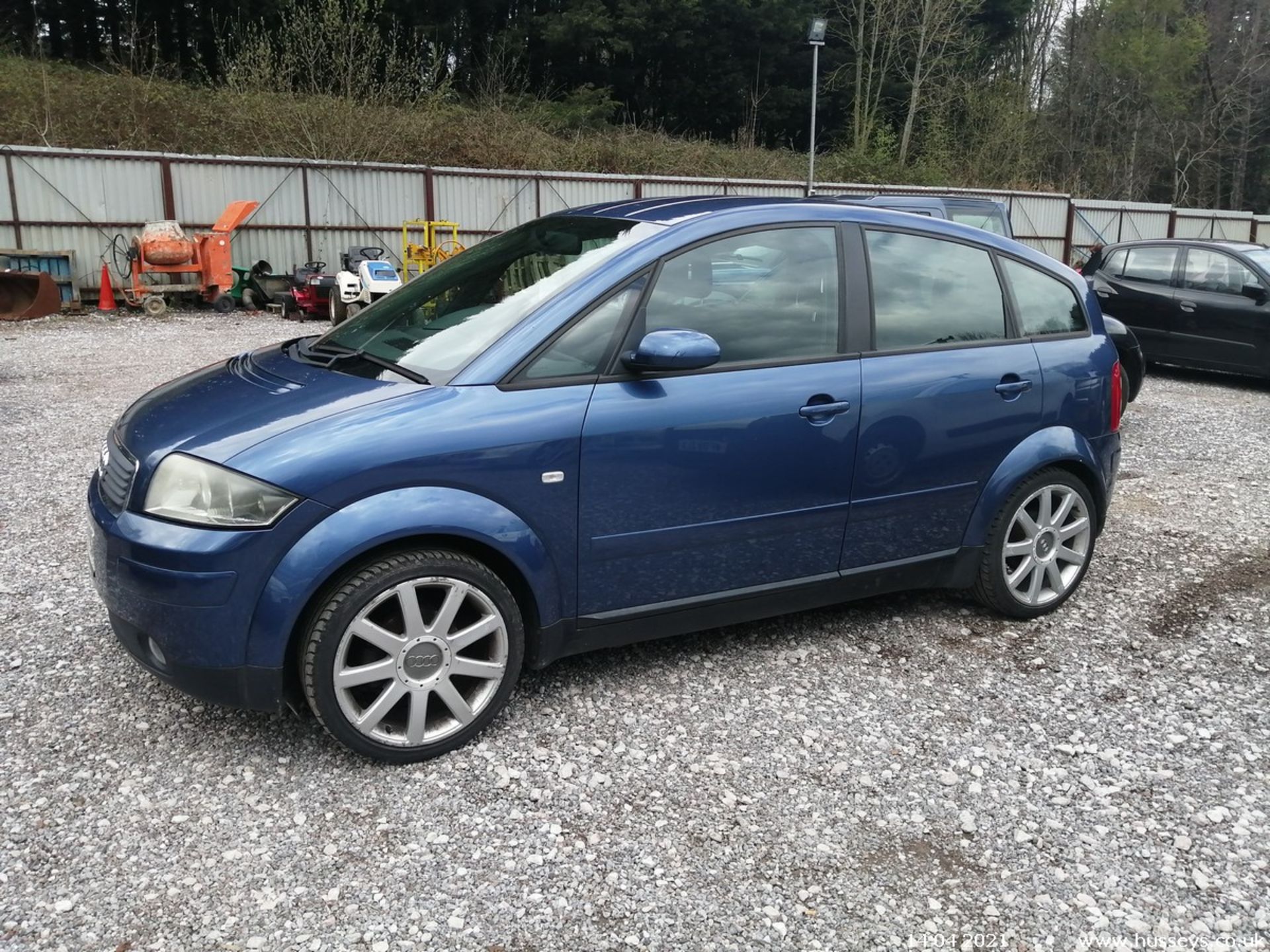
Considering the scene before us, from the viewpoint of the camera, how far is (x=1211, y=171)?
46.1 m

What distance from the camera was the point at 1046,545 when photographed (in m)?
4.56

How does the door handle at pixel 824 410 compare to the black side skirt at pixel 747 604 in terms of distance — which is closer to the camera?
the black side skirt at pixel 747 604

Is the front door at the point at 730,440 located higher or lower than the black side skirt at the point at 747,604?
higher

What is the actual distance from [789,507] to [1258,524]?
3.98 m

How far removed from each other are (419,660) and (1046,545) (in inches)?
110

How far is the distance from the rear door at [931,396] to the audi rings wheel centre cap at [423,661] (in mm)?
1606

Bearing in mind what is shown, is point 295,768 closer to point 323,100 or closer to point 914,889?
point 914,889

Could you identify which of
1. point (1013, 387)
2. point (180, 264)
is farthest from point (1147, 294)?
point (180, 264)

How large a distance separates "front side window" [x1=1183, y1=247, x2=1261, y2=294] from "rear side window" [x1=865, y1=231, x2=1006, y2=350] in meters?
8.06

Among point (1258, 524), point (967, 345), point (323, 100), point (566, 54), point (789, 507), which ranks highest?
point (566, 54)

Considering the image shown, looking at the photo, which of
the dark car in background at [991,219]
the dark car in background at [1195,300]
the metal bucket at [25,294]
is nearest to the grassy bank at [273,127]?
the metal bucket at [25,294]

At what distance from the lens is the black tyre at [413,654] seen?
3.10 meters

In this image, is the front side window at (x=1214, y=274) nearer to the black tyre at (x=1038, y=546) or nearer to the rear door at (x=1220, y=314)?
the rear door at (x=1220, y=314)

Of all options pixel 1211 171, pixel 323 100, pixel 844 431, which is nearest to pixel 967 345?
pixel 844 431
